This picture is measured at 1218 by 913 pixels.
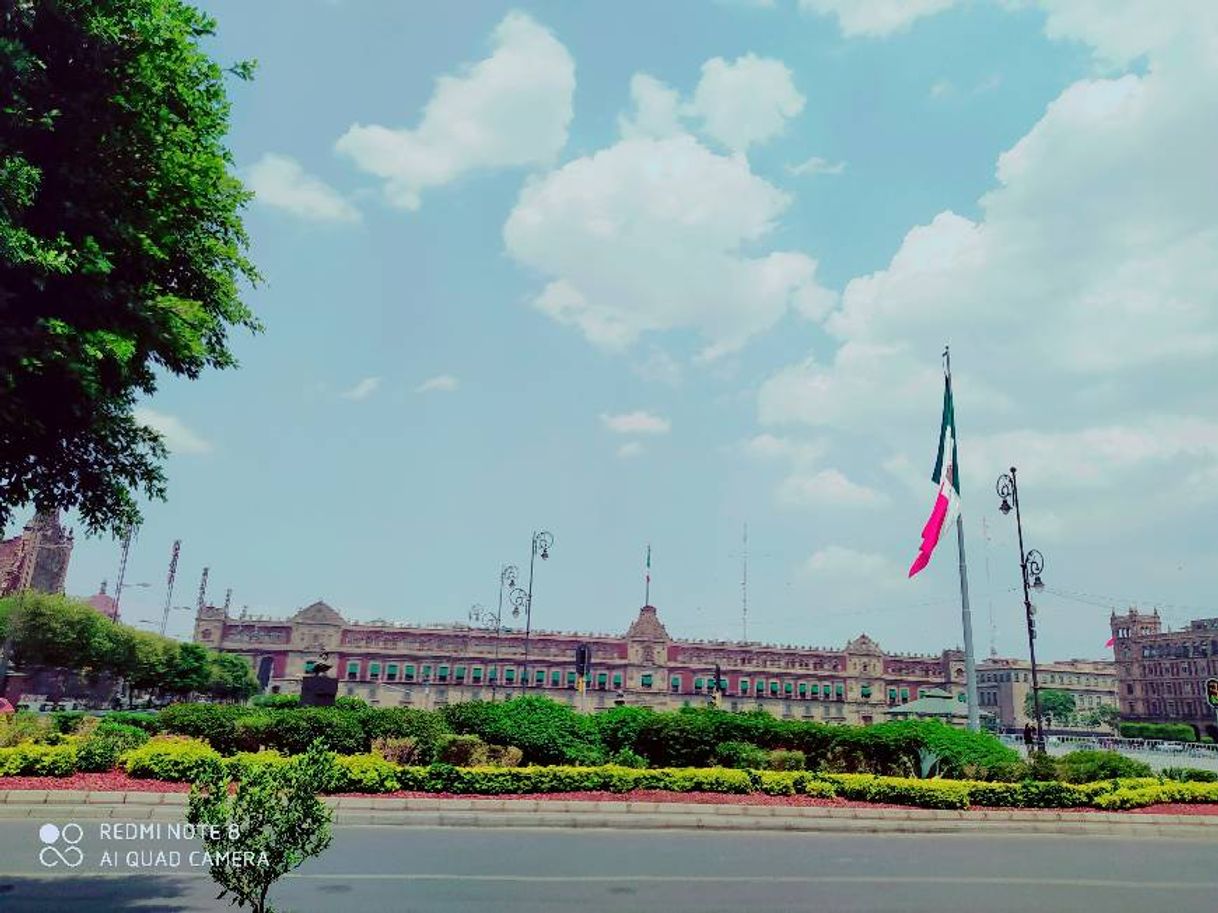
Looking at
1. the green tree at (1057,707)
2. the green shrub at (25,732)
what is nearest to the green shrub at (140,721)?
the green shrub at (25,732)

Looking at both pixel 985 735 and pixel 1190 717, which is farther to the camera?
pixel 1190 717

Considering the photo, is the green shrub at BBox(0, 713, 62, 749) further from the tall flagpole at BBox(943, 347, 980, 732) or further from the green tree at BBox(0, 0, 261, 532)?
the tall flagpole at BBox(943, 347, 980, 732)

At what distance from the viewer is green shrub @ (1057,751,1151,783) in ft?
58.6

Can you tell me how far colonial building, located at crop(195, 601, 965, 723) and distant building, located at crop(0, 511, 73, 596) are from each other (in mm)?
16624

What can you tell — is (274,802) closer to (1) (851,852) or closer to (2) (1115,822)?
(1) (851,852)

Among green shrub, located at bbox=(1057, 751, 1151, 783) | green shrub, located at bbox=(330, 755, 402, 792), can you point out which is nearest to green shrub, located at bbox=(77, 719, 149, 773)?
green shrub, located at bbox=(330, 755, 402, 792)

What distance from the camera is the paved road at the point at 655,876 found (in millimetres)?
8484

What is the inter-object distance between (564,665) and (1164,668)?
75.2 metres

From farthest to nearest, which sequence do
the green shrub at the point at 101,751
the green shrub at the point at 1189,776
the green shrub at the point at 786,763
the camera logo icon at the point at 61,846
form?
the green shrub at the point at 1189,776, the green shrub at the point at 786,763, the green shrub at the point at 101,751, the camera logo icon at the point at 61,846

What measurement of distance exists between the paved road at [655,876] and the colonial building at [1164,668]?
101026 millimetres

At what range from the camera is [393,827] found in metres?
12.9

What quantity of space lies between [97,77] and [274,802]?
687cm

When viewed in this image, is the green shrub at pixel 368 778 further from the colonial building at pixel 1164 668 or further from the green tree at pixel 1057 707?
the green tree at pixel 1057 707

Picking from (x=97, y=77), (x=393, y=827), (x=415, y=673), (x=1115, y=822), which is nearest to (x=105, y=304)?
(x=97, y=77)
